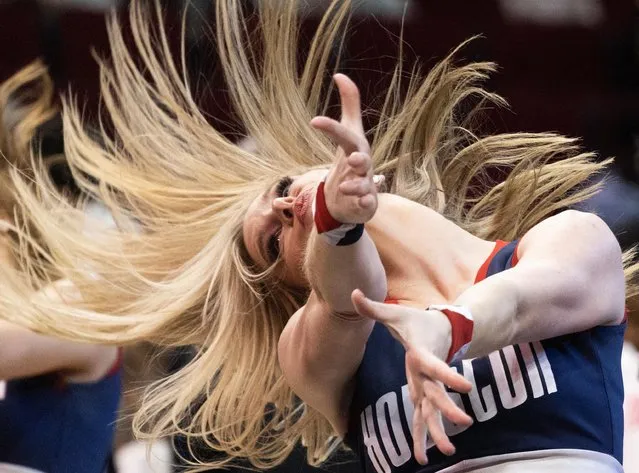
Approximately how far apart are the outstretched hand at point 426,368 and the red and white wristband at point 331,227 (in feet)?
0.50

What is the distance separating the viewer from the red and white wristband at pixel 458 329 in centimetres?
125

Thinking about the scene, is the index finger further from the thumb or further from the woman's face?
the woman's face

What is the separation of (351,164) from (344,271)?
222mm

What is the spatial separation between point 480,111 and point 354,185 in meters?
0.91

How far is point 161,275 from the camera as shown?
212 centimetres

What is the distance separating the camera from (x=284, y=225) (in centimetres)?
173

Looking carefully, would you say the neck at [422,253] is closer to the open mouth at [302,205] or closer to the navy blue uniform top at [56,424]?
the open mouth at [302,205]

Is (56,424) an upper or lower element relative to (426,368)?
lower

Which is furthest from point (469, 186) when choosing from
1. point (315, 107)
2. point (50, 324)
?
point (50, 324)

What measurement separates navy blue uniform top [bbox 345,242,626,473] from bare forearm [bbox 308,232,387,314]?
6.7 inches

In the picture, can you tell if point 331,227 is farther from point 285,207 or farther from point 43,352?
point 43,352

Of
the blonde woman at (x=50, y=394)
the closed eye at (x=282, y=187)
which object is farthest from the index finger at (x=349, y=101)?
the blonde woman at (x=50, y=394)

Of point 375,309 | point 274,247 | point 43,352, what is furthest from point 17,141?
point 375,309

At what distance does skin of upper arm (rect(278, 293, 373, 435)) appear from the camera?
156 cm
